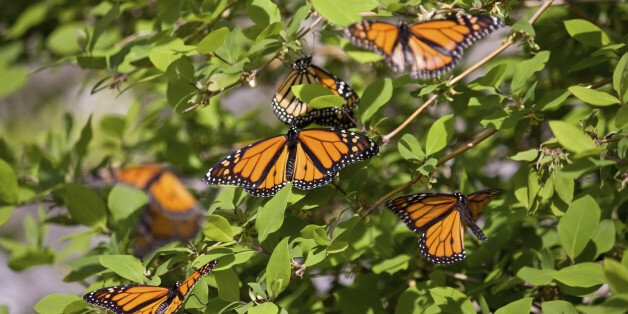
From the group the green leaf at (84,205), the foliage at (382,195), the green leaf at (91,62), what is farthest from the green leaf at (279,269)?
the green leaf at (91,62)

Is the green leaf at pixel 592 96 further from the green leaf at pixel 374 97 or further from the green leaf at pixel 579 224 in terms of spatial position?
the green leaf at pixel 374 97

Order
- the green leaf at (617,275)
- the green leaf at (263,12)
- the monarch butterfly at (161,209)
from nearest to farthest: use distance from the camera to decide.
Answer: the green leaf at (617,275) → the green leaf at (263,12) → the monarch butterfly at (161,209)

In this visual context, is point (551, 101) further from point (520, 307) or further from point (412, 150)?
point (520, 307)

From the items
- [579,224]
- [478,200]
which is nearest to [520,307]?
[579,224]

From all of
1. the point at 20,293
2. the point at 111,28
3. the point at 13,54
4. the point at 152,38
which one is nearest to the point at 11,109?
the point at 20,293

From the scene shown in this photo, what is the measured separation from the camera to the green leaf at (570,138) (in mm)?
915

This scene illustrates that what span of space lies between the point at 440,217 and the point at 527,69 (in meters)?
0.39

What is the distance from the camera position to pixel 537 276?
1064mm

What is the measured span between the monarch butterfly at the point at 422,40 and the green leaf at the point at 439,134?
122mm

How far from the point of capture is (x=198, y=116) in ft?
7.02

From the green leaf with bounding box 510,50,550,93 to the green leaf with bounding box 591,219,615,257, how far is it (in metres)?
0.34

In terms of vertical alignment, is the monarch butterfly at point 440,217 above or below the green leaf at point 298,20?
below

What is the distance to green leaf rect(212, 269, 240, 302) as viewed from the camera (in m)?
1.10

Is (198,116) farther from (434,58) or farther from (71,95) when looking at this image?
(71,95)
